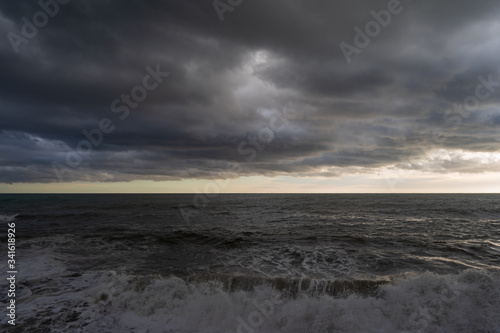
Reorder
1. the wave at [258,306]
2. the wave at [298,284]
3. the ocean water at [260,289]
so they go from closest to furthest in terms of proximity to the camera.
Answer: the wave at [258,306]
the ocean water at [260,289]
the wave at [298,284]

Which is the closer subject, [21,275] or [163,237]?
[21,275]

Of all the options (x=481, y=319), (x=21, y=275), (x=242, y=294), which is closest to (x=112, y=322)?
(x=242, y=294)

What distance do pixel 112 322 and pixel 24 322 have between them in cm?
227

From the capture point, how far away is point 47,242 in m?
17.6

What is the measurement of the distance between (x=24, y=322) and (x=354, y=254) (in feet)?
46.1

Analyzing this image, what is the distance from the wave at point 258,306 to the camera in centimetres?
700

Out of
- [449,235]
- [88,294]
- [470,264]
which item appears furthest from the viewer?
[449,235]

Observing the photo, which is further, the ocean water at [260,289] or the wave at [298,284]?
the wave at [298,284]

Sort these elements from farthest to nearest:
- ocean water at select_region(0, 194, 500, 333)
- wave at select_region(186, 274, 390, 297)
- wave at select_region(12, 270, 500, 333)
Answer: wave at select_region(186, 274, 390, 297), ocean water at select_region(0, 194, 500, 333), wave at select_region(12, 270, 500, 333)

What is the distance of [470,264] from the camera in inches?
480

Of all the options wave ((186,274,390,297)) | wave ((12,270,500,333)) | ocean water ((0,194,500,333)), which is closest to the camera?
wave ((12,270,500,333))

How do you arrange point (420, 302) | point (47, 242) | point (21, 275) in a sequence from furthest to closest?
point (47, 242) → point (21, 275) → point (420, 302)

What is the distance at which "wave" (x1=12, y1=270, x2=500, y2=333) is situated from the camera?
275 inches

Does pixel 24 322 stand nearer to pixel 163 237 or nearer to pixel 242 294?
pixel 242 294
